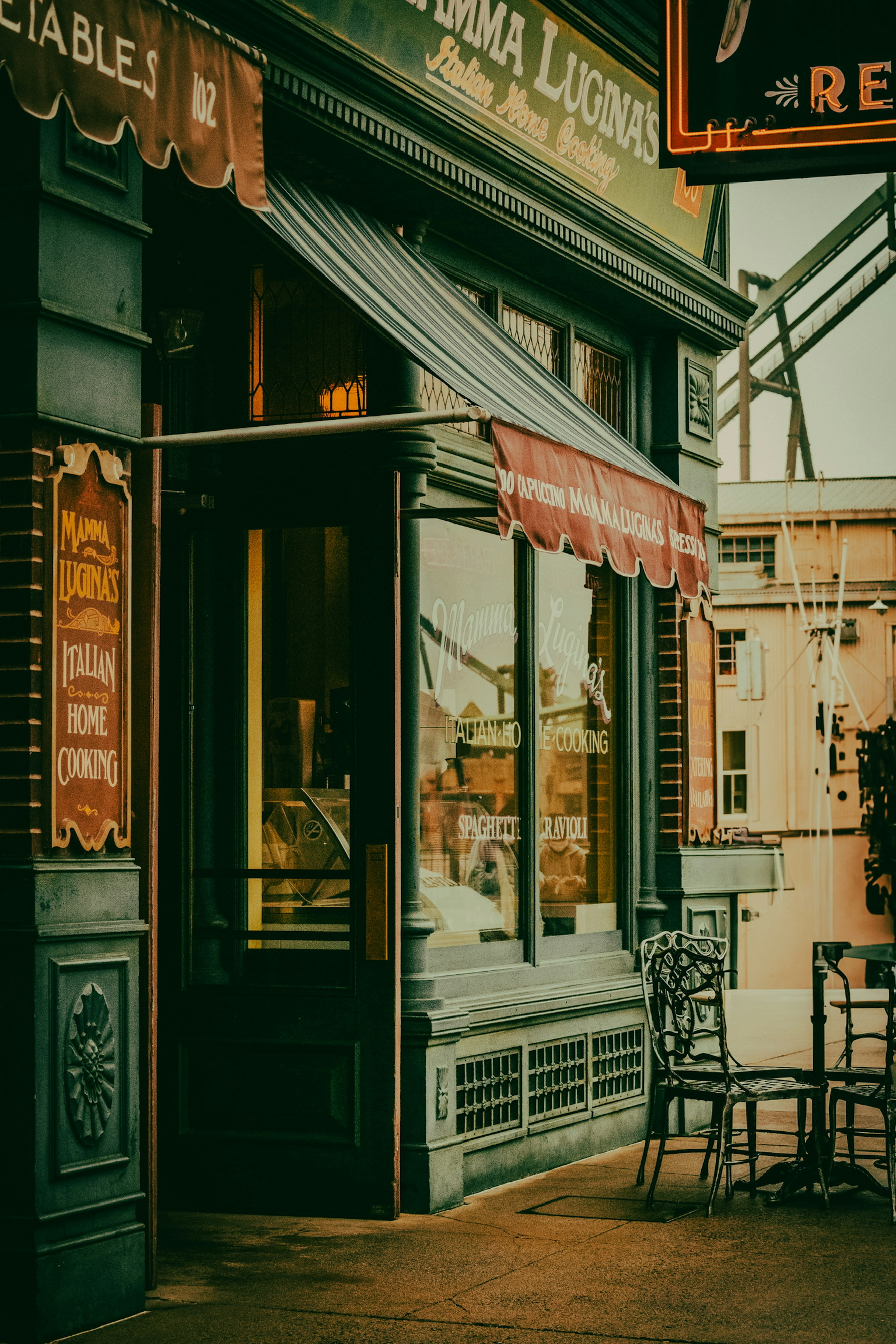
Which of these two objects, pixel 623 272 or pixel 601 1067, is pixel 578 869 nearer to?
pixel 601 1067

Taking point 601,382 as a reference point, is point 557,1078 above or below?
below

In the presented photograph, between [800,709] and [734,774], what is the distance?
2035 millimetres

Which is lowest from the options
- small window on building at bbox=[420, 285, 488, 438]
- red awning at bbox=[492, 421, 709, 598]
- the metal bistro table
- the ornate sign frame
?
the metal bistro table

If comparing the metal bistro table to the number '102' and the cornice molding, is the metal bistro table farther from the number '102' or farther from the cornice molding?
the number '102'

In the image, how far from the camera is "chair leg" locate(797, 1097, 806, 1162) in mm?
8180

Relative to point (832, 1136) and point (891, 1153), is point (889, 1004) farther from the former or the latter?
point (832, 1136)

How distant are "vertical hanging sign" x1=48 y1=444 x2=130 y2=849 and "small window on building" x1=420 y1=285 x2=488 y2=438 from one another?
2169 millimetres

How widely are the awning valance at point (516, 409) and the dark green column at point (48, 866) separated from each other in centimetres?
124

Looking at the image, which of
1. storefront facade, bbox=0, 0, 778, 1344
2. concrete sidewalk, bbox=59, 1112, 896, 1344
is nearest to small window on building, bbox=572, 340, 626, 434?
storefront facade, bbox=0, 0, 778, 1344

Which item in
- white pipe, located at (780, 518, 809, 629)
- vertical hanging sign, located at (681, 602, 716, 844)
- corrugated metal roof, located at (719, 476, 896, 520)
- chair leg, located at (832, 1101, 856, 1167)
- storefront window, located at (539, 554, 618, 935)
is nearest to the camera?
chair leg, located at (832, 1101, 856, 1167)

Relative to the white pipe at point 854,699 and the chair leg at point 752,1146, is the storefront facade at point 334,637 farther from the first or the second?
the white pipe at point 854,699

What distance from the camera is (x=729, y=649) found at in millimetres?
38406

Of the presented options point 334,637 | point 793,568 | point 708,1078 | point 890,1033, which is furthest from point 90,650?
point 793,568

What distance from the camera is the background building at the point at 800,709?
121ft
